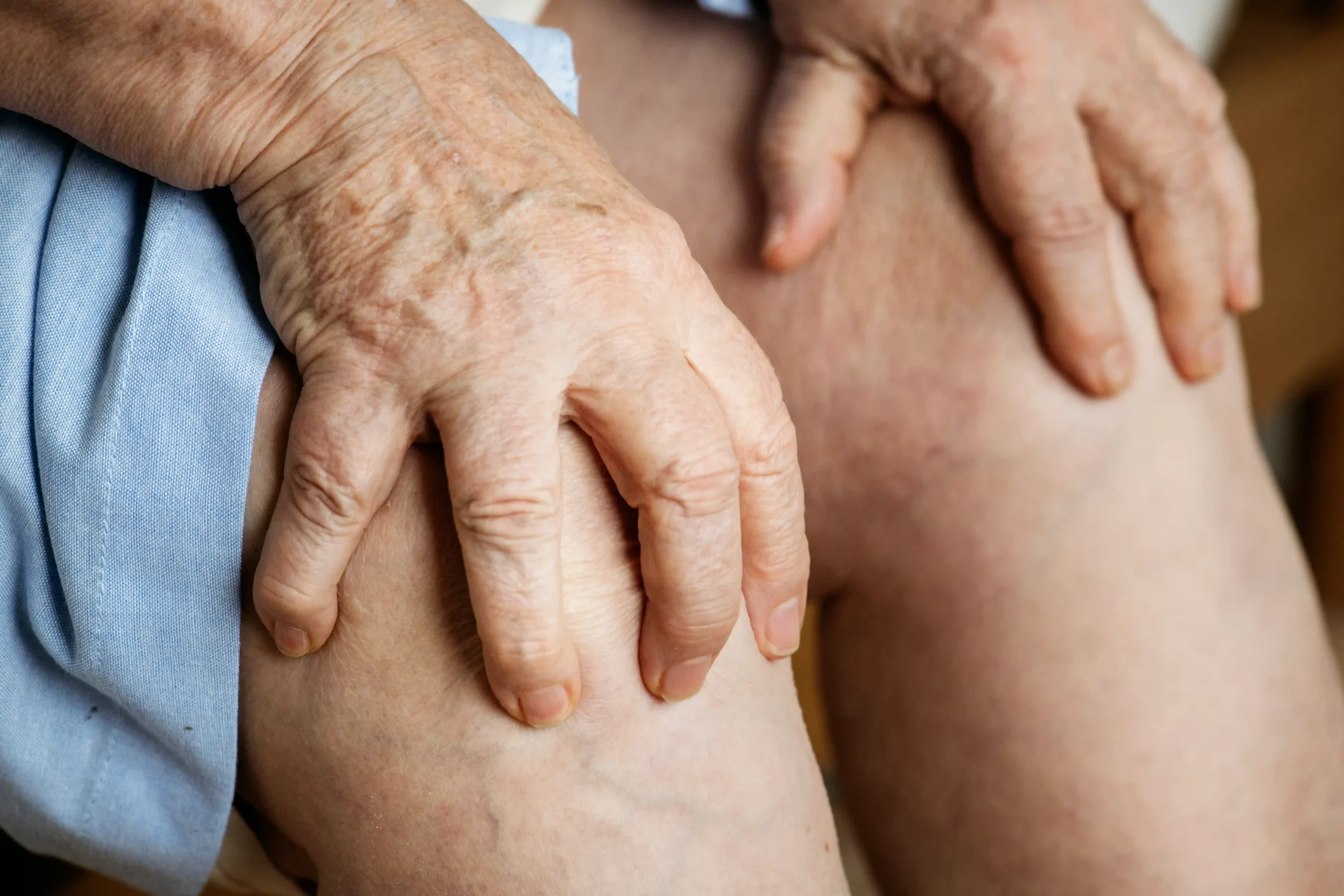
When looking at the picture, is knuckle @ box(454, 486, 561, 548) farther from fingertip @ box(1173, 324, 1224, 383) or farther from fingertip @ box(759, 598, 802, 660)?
fingertip @ box(1173, 324, 1224, 383)

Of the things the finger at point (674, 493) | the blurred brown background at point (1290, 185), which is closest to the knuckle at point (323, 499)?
the finger at point (674, 493)

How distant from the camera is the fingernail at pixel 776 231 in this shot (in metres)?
0.74

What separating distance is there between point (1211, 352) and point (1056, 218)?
144mm

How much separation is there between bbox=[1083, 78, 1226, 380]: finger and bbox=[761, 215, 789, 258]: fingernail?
216mm

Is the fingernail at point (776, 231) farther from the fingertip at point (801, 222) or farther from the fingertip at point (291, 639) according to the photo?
the fingertip at point (291, 639)

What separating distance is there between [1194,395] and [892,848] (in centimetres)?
36

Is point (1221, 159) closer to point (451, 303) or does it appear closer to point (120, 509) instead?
point (451, 303)

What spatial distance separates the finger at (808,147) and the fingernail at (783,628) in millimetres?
242

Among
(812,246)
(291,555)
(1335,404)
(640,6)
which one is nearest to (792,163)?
(812,246)

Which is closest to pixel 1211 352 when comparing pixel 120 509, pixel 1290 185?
pixel 120 509

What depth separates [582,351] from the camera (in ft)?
1.75

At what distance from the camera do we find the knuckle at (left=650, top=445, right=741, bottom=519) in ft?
1.75

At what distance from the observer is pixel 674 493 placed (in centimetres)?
53

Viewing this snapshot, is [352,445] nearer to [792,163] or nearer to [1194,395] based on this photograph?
[792,163]
